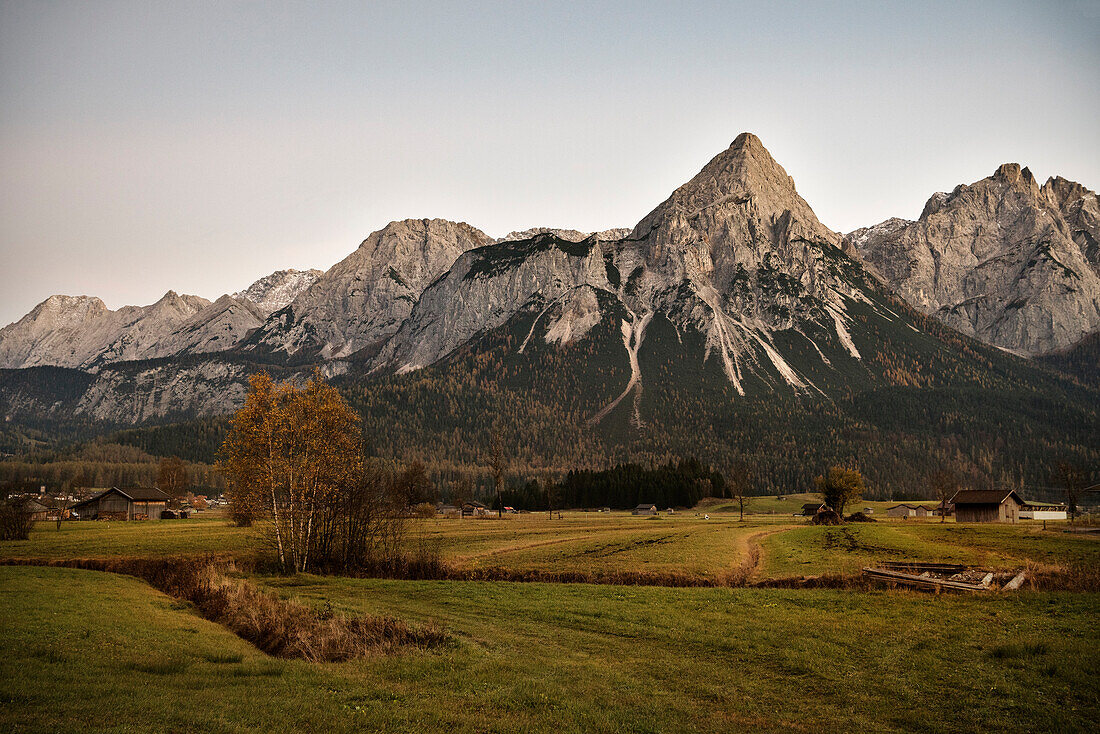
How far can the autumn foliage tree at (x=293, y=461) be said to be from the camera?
53625mm

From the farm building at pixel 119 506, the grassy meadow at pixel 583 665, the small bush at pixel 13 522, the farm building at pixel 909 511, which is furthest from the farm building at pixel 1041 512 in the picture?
the farm building at pixel 119 506

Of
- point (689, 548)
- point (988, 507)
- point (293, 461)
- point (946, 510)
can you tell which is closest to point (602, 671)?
point (293, 461)

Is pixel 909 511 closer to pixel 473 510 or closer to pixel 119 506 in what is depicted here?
pixel 473 510

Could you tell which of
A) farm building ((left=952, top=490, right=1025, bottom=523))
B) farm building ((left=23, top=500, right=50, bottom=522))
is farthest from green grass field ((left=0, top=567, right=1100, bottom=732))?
farm building ((left=23, top=500, right=50, bottom=522))

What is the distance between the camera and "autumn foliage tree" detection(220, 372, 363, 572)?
176 ft

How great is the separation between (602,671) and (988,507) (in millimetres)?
106135

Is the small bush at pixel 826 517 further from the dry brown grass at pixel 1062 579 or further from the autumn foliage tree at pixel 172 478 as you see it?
the autumn foliage tree at pixel 172 478

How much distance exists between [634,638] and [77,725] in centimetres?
1817

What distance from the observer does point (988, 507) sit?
351 ft

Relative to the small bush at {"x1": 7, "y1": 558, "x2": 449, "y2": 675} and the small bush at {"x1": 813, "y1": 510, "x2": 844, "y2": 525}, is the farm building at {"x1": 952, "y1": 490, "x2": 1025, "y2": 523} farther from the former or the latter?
the small bush at {"x1": 7, "y1": 558, "x2": 449, "y2": 675}

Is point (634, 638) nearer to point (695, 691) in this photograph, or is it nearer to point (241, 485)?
point (695, 691)

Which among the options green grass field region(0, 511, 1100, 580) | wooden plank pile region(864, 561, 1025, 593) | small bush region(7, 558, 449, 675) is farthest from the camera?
green grass field region(0, 511, 1100, 580)

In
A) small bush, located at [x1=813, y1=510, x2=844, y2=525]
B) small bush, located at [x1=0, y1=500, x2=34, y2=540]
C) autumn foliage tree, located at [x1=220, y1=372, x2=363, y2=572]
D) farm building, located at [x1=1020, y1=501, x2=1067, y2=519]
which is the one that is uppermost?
autumn foliage tree, located at [x1=220, y1=372, x2=363, y2=572]

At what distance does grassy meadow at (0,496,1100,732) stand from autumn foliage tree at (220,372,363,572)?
13751mm
